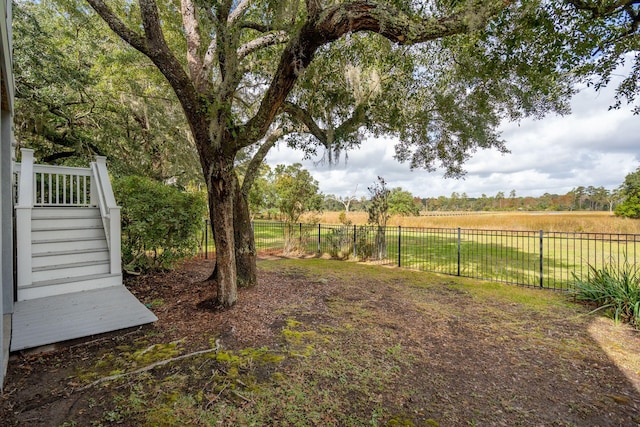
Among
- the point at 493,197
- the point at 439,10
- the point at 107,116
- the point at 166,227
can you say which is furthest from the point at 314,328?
the point at 493,197

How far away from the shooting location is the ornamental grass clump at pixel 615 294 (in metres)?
4.13

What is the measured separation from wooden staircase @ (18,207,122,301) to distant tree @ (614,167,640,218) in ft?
89.3

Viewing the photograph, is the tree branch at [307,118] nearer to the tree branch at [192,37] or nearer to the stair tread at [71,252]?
the tree branch at [192,37]

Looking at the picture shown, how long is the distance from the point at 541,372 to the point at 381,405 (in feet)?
5.92

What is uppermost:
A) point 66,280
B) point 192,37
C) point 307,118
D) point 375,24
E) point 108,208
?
point 192,37

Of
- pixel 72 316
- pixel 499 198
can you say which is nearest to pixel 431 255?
pixel 72 316

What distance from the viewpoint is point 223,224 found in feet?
12.9

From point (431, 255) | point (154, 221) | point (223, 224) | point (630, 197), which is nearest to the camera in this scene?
point (223, 224)

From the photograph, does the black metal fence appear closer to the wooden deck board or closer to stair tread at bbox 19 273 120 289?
stair tread at bbox 19 273 120 289

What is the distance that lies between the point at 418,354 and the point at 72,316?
4.19 metres

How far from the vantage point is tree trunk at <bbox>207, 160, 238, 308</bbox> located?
3.85 metres

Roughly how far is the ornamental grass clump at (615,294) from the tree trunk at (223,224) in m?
5.44

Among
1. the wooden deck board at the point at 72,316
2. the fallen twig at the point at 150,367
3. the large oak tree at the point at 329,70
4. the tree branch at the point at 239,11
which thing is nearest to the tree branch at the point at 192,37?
the large oak tree at the point at 329,70

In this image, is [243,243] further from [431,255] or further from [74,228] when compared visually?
[431,255]
